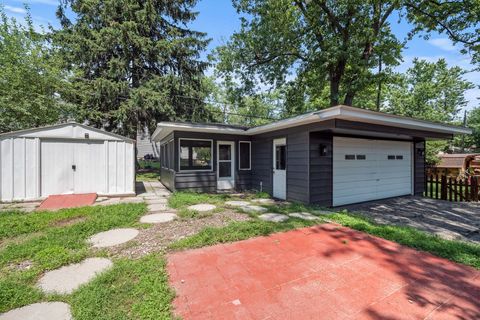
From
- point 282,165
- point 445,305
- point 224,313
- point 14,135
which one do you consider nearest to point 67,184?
point 14,135

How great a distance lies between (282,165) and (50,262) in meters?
5.97

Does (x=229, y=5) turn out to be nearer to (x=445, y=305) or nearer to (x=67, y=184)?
(x=67, y=184)

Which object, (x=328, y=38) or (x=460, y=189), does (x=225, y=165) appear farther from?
(x=460, y=189)

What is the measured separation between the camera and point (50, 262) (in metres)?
2.88

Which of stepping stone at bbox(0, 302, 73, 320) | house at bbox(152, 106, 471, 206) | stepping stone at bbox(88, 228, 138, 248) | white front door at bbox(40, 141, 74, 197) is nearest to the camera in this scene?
stepping stone at bbox(0, 302, 73, 320)

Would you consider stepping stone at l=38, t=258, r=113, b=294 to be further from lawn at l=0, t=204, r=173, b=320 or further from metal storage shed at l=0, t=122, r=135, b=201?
metal storage shed at l=0, t=122, r=135, b=201

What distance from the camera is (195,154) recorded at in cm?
816

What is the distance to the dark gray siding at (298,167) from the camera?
615 centimetres

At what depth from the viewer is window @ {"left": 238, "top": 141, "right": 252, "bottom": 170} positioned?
29.4 ft

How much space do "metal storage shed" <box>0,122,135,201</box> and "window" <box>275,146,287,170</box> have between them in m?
4.82

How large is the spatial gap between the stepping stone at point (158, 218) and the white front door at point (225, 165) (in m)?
3.65

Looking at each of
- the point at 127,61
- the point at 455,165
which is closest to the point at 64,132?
the point at 127,61

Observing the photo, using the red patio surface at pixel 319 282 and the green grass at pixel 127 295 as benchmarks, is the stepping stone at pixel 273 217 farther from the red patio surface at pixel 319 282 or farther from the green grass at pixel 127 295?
the green grass at pixel 127 295

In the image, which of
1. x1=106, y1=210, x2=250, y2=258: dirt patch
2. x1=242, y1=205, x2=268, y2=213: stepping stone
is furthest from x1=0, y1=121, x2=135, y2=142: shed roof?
x1=242, y1=205, x2=268, y2=213: stepping stone
